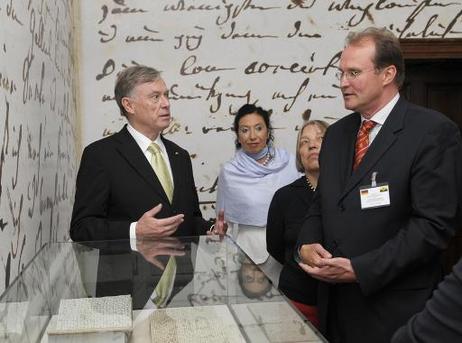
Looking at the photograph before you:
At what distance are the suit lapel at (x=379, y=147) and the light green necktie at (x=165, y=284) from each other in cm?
67

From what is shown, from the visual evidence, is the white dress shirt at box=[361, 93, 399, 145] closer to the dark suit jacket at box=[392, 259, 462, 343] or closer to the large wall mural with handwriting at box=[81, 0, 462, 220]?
the dark suit jacket at box=[392, 259, 462, 343]

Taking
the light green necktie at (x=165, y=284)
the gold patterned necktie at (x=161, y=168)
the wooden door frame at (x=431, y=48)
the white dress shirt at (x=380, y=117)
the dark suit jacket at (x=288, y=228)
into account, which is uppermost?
the wooden door frame at (x=431, y=48)

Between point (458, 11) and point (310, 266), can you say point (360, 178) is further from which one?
point (458, 11)

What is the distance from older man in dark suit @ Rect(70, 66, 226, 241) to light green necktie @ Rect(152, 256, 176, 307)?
617 millimetres

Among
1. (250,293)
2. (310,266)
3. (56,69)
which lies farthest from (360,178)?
(56,69)

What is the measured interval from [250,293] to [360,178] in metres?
0.72

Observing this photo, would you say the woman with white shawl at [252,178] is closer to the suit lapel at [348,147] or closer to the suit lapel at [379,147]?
the suit lapel at [348,147]

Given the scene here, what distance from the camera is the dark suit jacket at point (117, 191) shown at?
2.38m

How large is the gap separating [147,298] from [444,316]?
0.77 meters

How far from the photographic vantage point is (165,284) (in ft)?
5.11

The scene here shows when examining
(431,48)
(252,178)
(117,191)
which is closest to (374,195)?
(117,191)

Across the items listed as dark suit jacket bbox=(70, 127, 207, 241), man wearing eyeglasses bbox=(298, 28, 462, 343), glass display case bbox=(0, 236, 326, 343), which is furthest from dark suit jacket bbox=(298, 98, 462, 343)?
dark suit jacket bbox=(70, 127, 207, 241)

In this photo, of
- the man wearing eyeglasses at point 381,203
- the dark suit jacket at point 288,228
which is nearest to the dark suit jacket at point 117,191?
the dark suit jacket at point 288,228

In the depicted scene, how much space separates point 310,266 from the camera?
6.96ft
